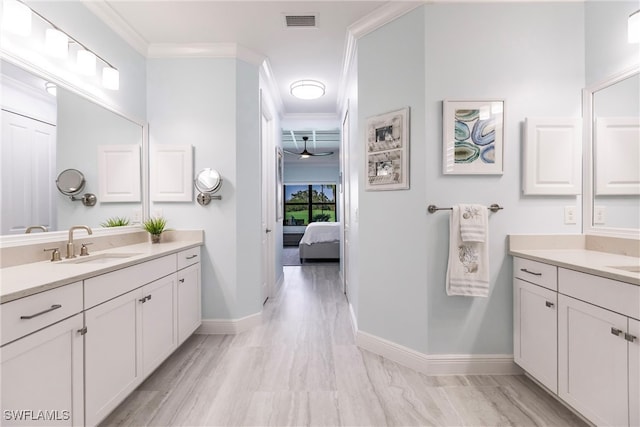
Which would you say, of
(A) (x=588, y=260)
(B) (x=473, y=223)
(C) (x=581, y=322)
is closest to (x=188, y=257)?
(B) (x=473, y=223)

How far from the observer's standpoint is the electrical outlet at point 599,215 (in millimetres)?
1945

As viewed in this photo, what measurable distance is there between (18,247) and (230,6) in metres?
2.12

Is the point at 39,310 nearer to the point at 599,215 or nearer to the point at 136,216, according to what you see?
the point at 136,216

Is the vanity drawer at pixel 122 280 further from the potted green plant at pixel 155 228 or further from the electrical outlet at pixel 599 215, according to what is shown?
the electrical outlet at pixel 599 215

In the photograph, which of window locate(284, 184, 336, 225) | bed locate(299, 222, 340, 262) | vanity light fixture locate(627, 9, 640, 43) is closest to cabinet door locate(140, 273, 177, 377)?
vanity light fixture locate(627, 9, 640, 43)

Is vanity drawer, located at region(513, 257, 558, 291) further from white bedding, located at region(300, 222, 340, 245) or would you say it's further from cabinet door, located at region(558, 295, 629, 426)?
white bedding, located at region(300, 222, 340, 245)

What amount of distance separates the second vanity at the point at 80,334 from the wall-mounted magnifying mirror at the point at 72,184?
41 cm

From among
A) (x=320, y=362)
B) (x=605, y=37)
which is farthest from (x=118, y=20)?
(x=605, y=37)

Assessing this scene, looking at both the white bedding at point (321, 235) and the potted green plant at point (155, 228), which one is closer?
the potted green plant at point (155, 228)

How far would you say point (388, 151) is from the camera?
2.26 m

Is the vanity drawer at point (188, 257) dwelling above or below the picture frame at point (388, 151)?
below

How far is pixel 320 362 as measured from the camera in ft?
7.29

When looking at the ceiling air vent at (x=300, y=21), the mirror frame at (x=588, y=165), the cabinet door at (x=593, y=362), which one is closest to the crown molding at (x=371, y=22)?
the ceiling air vent at (x=300, y=21)

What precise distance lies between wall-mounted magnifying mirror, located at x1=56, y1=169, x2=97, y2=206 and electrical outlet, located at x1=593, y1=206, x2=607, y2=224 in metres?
3.57
